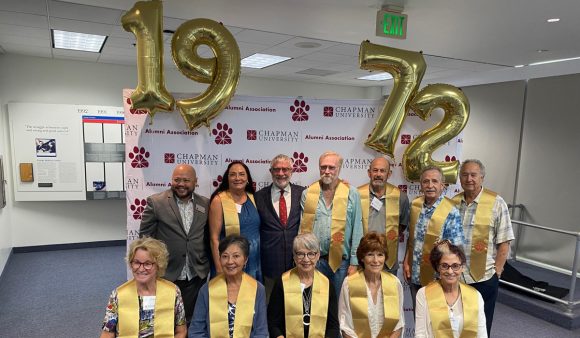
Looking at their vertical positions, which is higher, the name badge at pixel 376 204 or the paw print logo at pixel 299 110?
the paw print logo at pixel 299 110

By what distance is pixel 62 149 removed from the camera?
5457 millimetres

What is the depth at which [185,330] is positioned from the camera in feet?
6.92

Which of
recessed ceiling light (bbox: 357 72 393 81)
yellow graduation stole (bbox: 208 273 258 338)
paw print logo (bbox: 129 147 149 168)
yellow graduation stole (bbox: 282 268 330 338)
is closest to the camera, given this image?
yellow graduation stole (bbox: 208 273 258 338)

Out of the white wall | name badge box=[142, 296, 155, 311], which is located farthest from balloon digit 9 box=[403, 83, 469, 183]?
the white wall

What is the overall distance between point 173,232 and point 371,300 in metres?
1.27

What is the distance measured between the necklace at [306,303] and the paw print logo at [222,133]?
52.7 inches

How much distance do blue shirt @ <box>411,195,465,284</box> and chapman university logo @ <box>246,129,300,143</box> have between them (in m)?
1.14

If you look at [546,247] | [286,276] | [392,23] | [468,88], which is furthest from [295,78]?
[286,276]

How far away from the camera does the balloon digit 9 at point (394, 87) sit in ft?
9.91

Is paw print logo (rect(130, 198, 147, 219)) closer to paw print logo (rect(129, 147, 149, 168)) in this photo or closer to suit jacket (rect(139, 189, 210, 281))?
paw print logo (rect(129, 147, 149, 168))

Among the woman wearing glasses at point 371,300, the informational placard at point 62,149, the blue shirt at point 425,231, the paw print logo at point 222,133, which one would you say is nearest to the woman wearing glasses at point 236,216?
the paw print logo at point 222,133

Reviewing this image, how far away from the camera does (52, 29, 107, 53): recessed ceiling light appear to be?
4263 mm

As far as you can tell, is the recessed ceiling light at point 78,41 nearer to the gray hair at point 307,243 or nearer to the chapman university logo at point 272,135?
the chapman university logo at point 272,135

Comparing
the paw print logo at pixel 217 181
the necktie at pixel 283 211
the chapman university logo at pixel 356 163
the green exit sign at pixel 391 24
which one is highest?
the green exit sign at pixel 391 24
